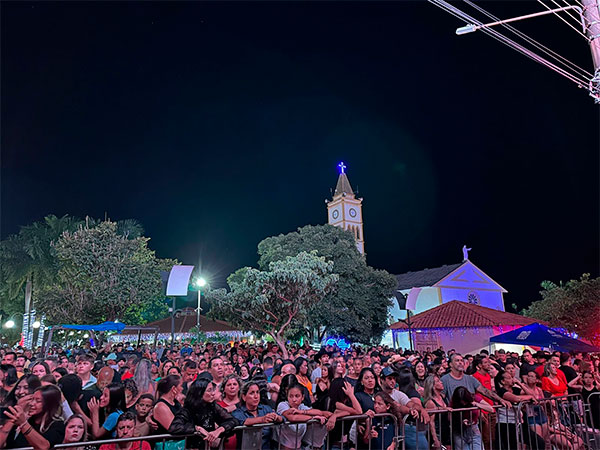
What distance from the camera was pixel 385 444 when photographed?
5145 millimetres

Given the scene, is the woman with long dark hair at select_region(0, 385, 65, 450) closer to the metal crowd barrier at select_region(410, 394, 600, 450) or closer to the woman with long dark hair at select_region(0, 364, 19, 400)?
the woman with long dark hair at select_region(0, 364, 19, 400)

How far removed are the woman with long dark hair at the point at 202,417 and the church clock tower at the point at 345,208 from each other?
192 ft

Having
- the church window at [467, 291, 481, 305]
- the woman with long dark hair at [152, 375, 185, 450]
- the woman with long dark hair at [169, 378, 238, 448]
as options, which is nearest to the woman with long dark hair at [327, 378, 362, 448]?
the woman with long dark hair at [169, 378, 238, 448]

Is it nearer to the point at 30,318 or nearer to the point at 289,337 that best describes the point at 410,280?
the point at 289,337

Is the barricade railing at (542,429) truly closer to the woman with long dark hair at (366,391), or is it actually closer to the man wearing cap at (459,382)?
the man wearing cap at (459,382)

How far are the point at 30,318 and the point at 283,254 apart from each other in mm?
17871

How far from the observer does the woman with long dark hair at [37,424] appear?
11.5ft

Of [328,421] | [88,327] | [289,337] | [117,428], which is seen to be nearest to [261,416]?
[328,421]

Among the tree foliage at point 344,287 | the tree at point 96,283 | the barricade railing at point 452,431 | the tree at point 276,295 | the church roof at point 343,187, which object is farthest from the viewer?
the church roof at point 343,187

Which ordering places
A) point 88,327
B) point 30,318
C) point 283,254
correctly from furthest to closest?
point 283,254 < point 30,318 < point 88,327

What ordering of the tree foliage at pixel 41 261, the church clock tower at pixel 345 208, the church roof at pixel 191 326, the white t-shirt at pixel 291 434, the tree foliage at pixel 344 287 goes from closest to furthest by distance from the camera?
the white t-shirt at pixel 291 434, the tree foliage at pixel 41 261, the tree foliage at pixel 344 287, the church roof at pixel 191 326, the church clock tower at pixel 345 208

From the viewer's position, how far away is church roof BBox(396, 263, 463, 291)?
170 ft

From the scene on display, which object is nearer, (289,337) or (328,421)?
(328,421)

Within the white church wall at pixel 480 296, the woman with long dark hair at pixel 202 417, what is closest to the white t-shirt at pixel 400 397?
the woman with long dark hair at pixel 202 417
